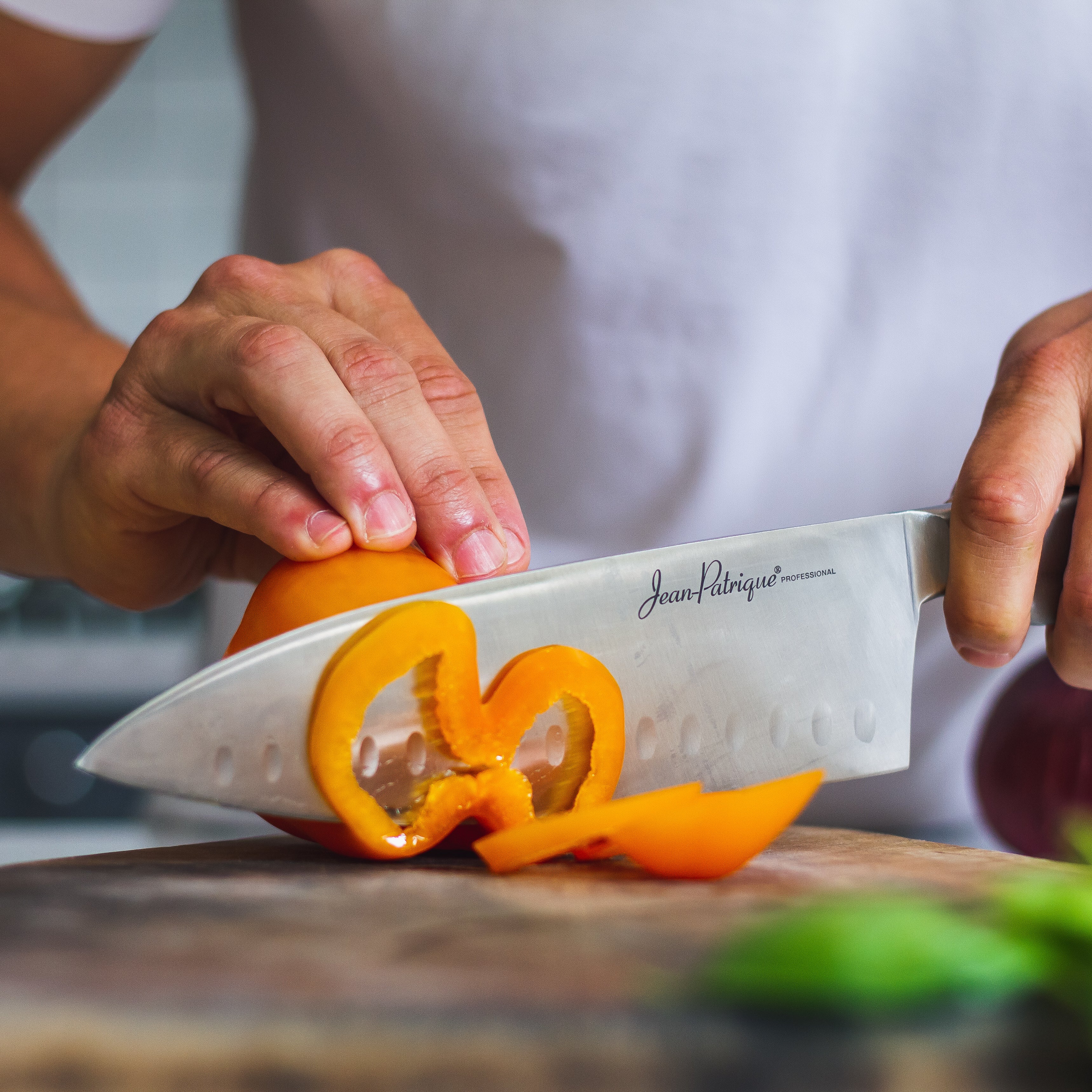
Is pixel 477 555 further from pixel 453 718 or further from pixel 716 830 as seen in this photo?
pixel 716 830

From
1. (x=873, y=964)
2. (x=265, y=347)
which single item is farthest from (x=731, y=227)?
(x=873, y=964)

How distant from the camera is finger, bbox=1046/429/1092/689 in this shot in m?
0.98

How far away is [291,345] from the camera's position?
926mm

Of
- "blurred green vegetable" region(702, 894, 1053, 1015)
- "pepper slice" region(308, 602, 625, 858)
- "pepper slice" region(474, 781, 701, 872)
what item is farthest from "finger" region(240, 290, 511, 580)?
"blurred green vegetable" region(702, 894, 1053, 1015)

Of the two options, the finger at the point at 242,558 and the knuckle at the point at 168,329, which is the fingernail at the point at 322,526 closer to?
the knuckle at the point at 168,329

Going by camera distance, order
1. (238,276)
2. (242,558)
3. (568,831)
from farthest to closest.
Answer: (242,558) < (238,276) < (568,831)

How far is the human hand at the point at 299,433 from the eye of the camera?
89 cm

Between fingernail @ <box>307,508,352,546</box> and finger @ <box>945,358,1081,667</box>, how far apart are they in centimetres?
55

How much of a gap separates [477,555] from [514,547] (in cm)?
6

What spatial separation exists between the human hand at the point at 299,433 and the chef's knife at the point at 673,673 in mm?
93

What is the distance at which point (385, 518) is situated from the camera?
2.87ft

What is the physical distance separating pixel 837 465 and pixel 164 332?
3.04 feet

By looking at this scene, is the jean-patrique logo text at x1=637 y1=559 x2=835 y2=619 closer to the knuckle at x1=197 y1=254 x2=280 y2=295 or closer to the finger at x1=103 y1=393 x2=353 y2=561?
the finger at x1=103 y1=393 x2=353 y2=561

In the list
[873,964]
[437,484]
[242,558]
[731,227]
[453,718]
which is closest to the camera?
[873,964]
